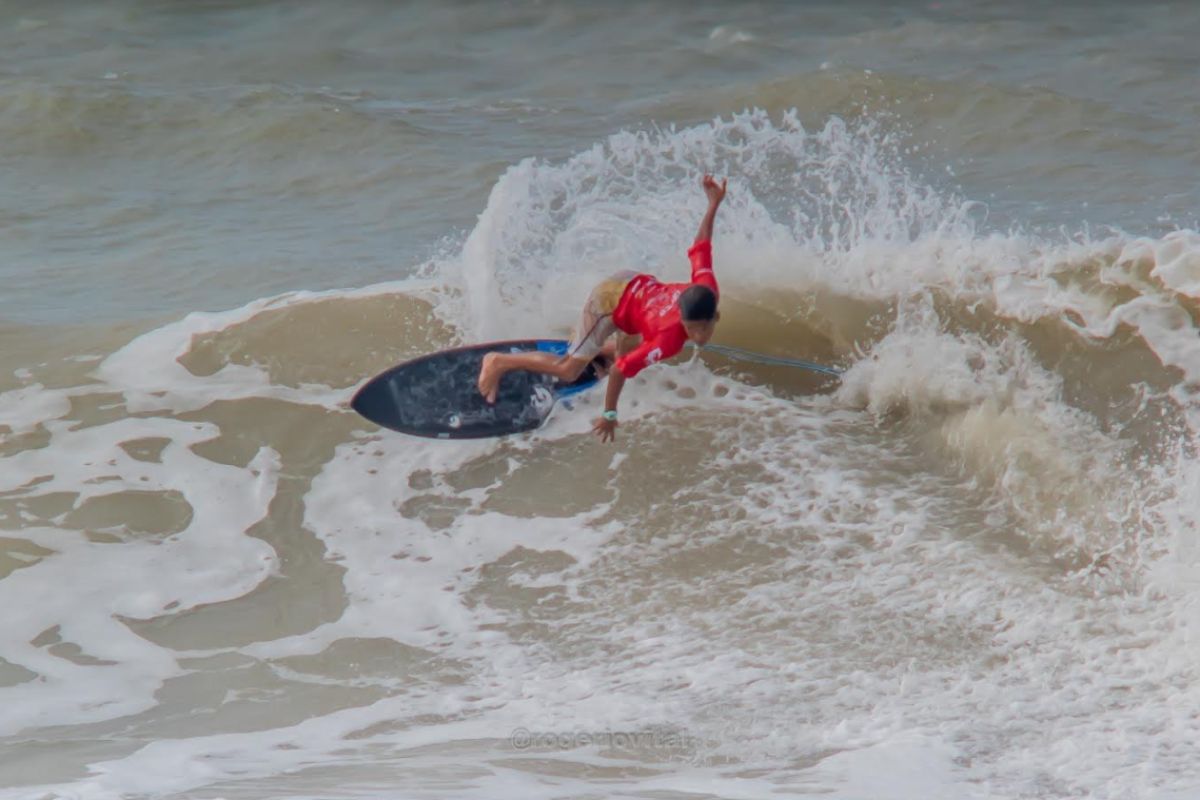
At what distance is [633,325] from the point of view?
6859 millimetres

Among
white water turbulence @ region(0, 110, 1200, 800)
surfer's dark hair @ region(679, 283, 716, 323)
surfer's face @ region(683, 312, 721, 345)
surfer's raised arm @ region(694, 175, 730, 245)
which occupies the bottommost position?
white water turbulence @ region(0, 110, 1200, 800)

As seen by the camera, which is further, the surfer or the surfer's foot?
the surfer's foot

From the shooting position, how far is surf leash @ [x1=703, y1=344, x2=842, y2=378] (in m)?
7.88

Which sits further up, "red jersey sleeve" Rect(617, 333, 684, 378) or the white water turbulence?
"red jersey sleeve" Rect(617, 333, 684, 378)

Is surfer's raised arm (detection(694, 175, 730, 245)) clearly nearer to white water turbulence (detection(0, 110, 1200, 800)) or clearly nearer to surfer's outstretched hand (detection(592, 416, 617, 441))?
surfer's outstretched hand (detection(592, 416, 617, 441))

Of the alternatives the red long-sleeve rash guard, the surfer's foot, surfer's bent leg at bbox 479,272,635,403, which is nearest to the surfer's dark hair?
the red long-sleeve rash guard

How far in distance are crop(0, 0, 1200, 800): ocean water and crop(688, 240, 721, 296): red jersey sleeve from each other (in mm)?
1164

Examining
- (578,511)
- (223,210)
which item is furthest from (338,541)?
(223,210)

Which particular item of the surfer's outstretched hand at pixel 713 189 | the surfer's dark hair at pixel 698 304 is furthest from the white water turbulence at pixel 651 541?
the surfer's outstretched hand at pixel 713 189

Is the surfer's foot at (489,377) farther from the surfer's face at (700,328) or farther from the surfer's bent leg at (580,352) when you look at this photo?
the surfer's face at (700,328)

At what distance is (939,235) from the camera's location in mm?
8023

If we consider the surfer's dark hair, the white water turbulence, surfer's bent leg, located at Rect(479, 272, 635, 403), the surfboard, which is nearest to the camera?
the white water turbulence

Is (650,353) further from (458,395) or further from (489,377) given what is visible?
(458,395)

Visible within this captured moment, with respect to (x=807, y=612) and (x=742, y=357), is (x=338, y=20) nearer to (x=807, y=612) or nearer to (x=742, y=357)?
(x=742, y=357)
